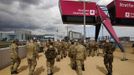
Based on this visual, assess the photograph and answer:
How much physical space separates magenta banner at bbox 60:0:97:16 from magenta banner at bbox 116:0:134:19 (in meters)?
3.85

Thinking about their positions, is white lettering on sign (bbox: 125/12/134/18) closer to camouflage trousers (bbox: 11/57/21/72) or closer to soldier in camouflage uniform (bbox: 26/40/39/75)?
camouflage trousers (bbox: 11/57/21/72)

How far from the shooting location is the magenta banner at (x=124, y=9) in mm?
41469

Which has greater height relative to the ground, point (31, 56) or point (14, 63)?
point (31, 56)

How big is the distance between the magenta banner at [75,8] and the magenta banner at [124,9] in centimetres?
385

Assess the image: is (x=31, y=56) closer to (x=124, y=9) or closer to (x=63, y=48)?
(x=63, y=48)

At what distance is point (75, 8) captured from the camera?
1677 inches

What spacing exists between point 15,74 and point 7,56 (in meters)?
5.19

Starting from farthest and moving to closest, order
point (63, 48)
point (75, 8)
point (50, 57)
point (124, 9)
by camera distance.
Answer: point (75, 8), point (124, 9), point (63, 48), point (50, 57)

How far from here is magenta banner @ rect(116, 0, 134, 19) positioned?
4147 centimetres

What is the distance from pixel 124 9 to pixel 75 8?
26.7 ft

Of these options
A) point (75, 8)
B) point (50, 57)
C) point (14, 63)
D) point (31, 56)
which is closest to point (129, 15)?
point (75, 8)

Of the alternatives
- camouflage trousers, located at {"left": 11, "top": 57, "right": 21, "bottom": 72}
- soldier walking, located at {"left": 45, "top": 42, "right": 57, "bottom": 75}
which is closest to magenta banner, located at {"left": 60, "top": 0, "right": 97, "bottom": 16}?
camouflage trousers, located at {"left": 11, "top": 57, "right": 21, "bottom": 72}

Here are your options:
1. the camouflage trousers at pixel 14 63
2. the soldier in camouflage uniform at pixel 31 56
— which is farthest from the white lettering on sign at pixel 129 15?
the soldier in camouflage uniform at pixel 31 56

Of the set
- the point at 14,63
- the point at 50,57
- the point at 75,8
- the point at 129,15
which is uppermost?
the point at 75,8
